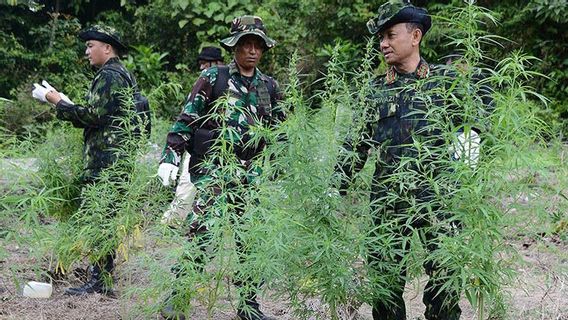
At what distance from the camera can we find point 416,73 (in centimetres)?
382

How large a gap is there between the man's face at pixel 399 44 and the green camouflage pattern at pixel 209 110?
2.97 ft

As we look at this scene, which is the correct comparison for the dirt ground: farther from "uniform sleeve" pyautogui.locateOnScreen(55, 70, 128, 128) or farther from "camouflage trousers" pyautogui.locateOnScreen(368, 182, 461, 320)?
"uniform sleeve" pyautogui.locateOnScreen(55, 70, 128, 128)

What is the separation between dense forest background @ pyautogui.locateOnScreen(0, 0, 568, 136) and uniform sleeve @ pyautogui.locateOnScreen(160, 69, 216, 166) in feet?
15.7

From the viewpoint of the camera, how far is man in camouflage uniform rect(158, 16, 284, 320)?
4.50 meters

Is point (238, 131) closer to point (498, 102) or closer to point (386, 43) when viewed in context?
point (386, 43)

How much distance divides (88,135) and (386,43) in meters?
2.10

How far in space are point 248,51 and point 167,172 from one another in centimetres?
79

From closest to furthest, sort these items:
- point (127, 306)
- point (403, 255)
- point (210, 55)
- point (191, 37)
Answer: point (403, 255)
point (127, 306)
point (210, 55)
point (191, 37)

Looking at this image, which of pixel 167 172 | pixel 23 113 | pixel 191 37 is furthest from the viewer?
pixel 191 37

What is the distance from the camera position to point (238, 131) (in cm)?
447

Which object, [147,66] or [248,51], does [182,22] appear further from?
[248,51]

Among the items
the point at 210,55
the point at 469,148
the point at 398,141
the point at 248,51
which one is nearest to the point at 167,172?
the point at 248,51

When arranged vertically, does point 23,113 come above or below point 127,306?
above

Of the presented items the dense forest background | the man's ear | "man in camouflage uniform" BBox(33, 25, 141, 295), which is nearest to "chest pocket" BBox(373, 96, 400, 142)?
the man's ear
